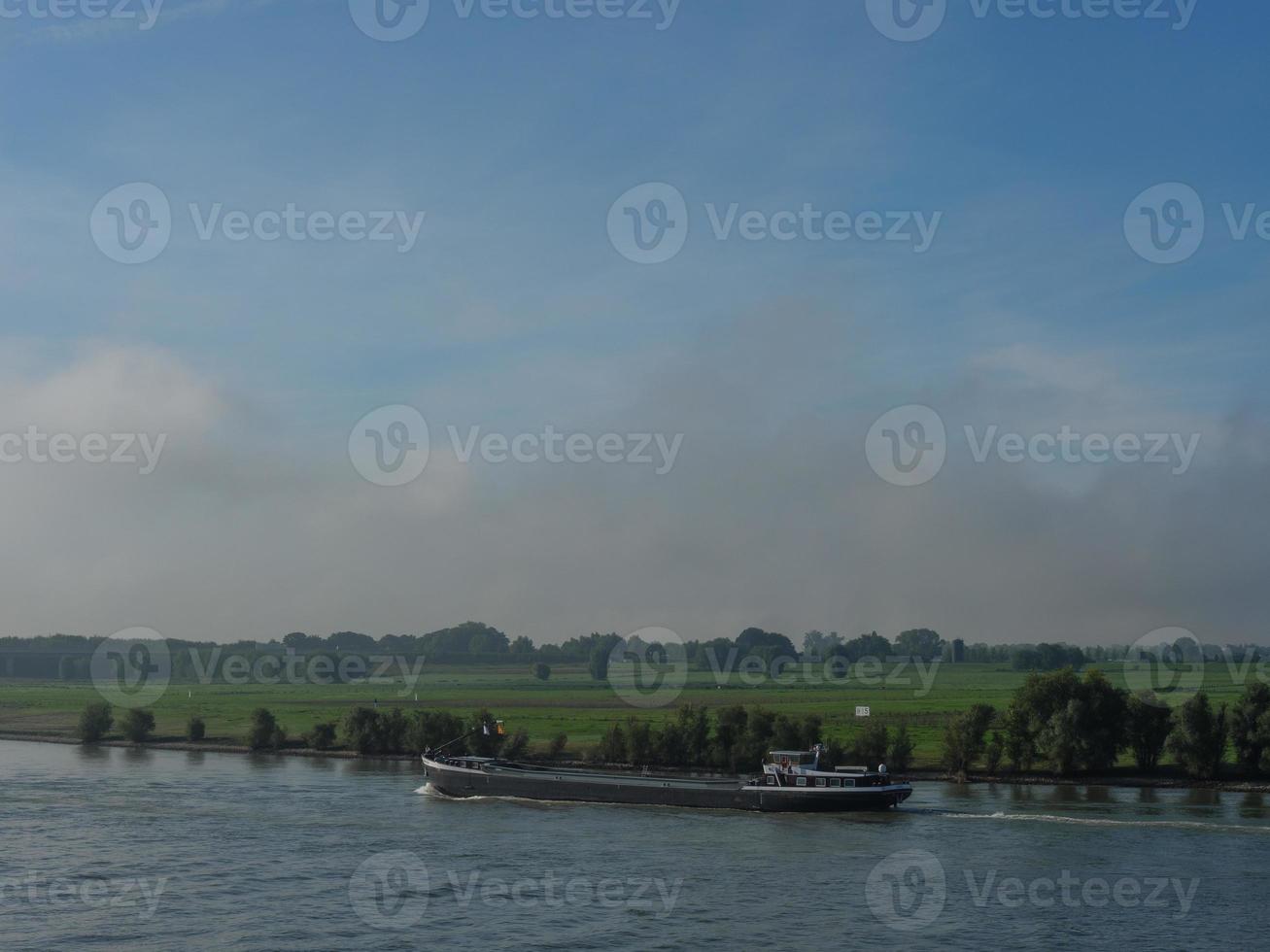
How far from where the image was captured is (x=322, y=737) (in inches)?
4240

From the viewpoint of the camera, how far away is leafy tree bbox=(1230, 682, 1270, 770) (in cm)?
7825

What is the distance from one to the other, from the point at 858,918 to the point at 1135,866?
14907 mm

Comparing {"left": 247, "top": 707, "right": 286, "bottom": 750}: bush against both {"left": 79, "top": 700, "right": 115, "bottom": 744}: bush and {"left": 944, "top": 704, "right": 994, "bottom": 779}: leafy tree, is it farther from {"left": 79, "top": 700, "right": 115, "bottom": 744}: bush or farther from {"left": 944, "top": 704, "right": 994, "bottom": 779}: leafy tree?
{"left": 944, "top": 704, "right": 994, "bottom": 779}: leafy tree

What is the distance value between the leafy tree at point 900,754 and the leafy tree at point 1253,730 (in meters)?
21.1

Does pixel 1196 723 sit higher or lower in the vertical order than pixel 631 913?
higher

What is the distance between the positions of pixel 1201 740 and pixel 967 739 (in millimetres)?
14668

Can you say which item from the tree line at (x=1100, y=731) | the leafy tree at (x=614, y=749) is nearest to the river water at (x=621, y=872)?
the tree line at (x=1100, y=731)

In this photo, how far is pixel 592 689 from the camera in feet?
624

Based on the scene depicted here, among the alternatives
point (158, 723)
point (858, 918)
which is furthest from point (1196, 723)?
point (158, 723)

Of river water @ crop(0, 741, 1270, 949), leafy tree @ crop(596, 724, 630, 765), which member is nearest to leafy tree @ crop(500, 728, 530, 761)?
leafy tree @ crop(596, 724, 630, 765)

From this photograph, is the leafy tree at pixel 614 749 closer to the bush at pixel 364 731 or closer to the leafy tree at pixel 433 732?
the leafy tree at pixel 433 732

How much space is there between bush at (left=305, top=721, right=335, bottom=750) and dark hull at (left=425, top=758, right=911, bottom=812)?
2627 cm

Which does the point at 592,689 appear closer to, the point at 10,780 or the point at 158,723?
the point at 158,723

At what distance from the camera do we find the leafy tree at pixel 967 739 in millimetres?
85438
